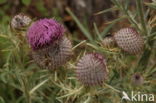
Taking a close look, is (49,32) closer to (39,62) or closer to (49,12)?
(39,62)

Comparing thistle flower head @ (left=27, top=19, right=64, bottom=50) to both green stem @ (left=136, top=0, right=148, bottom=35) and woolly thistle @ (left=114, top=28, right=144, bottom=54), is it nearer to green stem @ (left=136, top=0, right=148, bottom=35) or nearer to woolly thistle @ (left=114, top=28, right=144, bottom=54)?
woolly thistle @ (left=114, top=28, right=144, bottom=54)

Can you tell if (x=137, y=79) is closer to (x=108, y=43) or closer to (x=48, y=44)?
(x=108, y=43)

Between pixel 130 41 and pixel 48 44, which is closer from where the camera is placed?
pixel 48 44

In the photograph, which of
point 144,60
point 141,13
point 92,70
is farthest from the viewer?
point 144,60

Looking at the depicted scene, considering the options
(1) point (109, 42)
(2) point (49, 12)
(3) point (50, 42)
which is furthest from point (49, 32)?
(2) point (49, 12)

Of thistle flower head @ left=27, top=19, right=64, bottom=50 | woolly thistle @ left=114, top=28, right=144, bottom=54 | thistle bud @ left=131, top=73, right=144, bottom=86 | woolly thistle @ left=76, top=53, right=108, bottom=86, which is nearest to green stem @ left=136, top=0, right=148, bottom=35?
woolly thistle @ left=114, top=28, right=144, bottom=54

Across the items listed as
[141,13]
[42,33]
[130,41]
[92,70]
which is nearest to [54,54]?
[42,33]

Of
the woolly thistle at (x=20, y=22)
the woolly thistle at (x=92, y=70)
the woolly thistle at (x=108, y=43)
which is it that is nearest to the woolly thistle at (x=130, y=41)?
the woolly thistle at (x=108, y=43)
